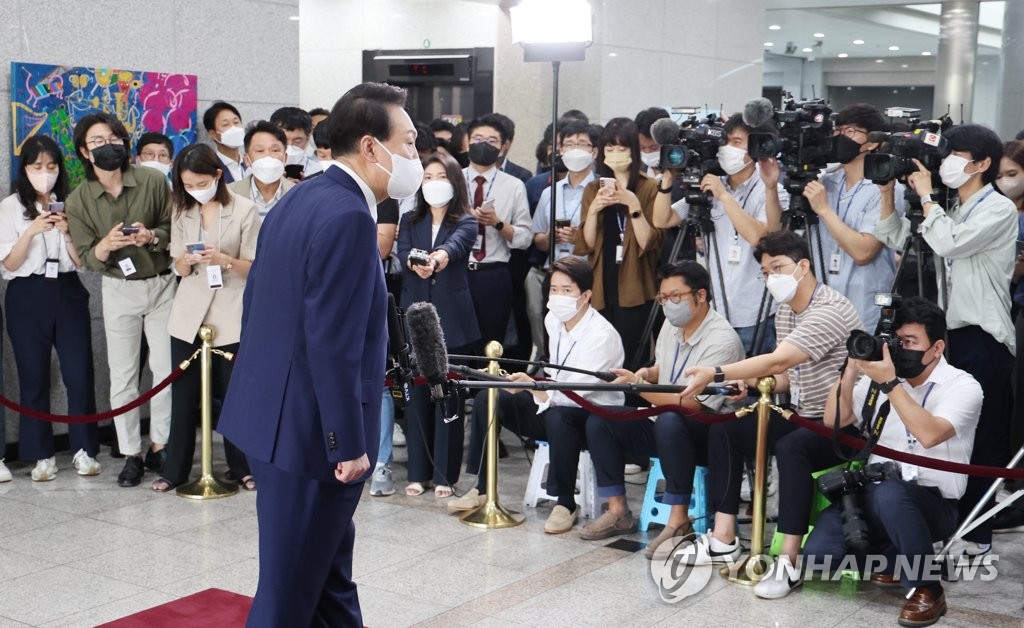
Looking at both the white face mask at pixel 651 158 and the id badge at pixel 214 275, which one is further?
the white face mask at pixel 651 158

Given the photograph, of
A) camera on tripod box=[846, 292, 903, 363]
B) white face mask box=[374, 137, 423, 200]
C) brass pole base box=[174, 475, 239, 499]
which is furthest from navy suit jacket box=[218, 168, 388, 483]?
brass pole base box=[174, 475, 239, 499]

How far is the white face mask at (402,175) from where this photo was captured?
305 centimetres

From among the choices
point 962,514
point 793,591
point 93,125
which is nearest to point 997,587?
point 962,514

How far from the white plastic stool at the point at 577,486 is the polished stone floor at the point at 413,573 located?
0.08 meters

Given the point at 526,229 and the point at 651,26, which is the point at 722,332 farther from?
the point at 651,26

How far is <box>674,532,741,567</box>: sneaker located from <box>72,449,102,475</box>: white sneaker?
3.05m

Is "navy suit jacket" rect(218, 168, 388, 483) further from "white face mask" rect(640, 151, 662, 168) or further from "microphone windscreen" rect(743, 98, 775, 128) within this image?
"white face mask" rect(640, 151, 662, 168)

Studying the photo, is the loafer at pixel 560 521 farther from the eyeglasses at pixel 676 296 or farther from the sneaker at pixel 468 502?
the eyeglasses at pixel 676 296

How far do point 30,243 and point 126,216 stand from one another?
0.47 meters

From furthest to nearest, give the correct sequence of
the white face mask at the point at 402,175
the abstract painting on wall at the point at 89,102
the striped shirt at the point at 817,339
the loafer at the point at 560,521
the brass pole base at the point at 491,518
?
the abstract painting on wall at the point at 89,102
the brass pole base at the point at 491,518
the loafer at the point at 560,521
the striped shirt at the point at 817,339
the white face mask at the point at 402,175

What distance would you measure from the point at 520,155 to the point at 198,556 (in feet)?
18.3

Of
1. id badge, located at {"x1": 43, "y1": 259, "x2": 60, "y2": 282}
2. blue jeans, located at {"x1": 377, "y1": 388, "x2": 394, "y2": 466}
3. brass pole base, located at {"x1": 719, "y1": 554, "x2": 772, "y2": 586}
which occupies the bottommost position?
brass pole base, located at {"x1": 719, "y1": 554, "x2": 772, "y2": 586}

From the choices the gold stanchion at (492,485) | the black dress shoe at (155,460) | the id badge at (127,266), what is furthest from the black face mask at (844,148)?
the black dress shoe at (155,460)

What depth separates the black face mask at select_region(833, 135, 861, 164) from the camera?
5344 mm
